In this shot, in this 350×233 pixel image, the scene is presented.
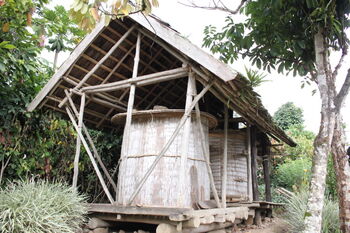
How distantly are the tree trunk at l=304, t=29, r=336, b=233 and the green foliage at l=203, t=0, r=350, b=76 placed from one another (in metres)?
0.33

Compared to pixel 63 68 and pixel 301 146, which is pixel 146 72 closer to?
pixel 63 68

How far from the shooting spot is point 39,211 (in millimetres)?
4293

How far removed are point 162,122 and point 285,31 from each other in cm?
282

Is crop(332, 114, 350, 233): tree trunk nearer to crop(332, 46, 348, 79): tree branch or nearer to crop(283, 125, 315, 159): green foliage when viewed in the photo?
crop(332, 46, 348, 79): tree branch

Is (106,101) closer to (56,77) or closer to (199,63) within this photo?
(56,77)

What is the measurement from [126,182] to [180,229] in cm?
182

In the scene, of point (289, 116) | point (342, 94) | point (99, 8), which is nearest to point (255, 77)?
point (342, 94)

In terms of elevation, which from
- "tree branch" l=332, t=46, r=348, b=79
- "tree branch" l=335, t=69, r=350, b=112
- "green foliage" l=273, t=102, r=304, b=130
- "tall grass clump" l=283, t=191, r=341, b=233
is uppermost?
"green foliage" l=273, t=102, r=304, b=130

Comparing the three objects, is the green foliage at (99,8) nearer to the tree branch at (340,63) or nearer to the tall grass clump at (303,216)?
the tree branch at (340,63)

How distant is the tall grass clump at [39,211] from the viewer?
4074 mm

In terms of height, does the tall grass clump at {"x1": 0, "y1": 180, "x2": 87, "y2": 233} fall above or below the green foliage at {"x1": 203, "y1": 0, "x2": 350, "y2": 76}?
below

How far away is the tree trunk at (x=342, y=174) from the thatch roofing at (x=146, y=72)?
1.45 m

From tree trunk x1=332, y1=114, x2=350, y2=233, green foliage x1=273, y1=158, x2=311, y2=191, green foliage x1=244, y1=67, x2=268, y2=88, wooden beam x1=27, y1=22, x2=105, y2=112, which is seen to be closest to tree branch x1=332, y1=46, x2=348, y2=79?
tree trunk x1=332, y1=114, x2=350, y2=233

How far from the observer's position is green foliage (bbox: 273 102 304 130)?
19562 millimetres
